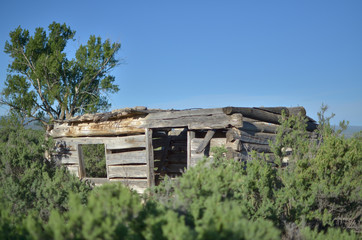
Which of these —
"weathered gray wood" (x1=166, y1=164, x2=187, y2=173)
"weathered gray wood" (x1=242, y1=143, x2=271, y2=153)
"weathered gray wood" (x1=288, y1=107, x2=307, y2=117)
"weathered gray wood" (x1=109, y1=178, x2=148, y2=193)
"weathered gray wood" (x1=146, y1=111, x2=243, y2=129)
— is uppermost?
"weathered gray wood" (x1=288, y1=107, x2=307, y2=117)

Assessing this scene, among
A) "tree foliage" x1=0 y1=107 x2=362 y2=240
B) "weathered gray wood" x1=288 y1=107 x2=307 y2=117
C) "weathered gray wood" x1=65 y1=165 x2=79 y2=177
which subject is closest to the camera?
"tree foliage" x1=0 y1=107 x2=362 y2=240

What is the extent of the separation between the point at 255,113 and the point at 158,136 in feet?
13.1

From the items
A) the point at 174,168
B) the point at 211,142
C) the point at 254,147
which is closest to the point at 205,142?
the point at 211,142

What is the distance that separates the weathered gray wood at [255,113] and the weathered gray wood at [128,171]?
3.34m

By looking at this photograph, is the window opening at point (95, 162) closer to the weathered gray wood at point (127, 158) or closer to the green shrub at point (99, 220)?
the weathered gray wood at point (127, 158)

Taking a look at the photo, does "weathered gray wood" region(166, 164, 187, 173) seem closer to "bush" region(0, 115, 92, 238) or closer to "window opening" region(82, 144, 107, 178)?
"bush" region(0, 115, 92, 238)

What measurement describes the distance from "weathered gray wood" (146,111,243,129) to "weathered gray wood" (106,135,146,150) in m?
0.58

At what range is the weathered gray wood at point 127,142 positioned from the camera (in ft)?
30.0

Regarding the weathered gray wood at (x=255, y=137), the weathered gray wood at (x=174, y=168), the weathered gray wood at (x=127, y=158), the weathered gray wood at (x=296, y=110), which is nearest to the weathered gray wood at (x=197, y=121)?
the weathered gray wood at (x=255, y=137)

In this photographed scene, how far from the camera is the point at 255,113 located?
26.7 ft

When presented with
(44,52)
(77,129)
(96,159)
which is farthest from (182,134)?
(44,52)

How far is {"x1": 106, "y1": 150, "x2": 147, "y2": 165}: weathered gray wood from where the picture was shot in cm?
924

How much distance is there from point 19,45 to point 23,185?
1627 centimetres

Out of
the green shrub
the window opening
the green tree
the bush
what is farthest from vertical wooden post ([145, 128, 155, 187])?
the green tree
